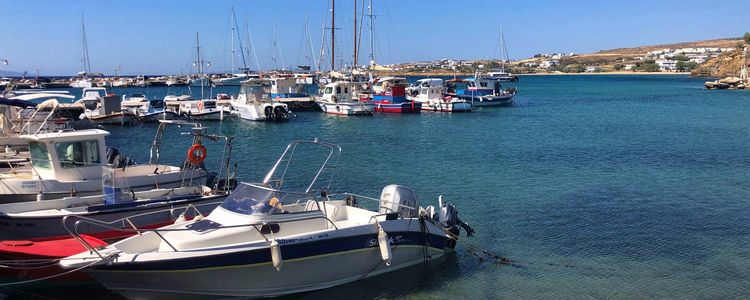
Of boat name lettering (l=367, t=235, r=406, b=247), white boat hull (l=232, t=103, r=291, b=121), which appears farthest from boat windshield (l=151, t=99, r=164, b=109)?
boat name lettering (l=367, t=235, r=406, b=247)

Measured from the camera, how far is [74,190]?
613 inches

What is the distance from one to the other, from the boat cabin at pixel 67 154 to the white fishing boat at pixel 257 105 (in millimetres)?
33905

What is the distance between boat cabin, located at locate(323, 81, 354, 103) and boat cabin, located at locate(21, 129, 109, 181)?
4226cm

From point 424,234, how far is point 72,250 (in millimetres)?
7235

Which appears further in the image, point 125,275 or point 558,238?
point 558,238

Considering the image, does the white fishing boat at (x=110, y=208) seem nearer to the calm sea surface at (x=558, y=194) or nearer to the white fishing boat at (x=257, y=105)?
the calm sea surface at (x=558, y=194)

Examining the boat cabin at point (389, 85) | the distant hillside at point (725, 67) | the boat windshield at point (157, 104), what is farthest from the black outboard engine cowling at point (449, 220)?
the distant hillside at point (725, 67)

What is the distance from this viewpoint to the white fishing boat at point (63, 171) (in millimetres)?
15297

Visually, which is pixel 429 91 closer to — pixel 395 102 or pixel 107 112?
pixel 395 102

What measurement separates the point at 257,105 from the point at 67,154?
115 feet

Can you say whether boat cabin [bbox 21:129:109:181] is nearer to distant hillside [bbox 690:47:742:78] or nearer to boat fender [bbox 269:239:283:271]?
boat fender [bbox 269:239:283:271]

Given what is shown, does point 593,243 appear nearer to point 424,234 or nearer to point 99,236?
point 424,234

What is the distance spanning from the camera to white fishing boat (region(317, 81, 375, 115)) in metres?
56.2

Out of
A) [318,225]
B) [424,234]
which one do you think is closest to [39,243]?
[318,225]
